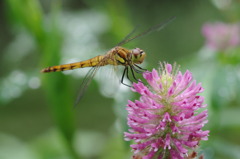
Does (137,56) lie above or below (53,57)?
below

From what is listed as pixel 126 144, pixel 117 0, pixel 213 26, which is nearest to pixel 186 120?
pixel 126 144

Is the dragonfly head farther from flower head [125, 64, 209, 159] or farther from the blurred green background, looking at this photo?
flower head [125, 64, 209, 159]

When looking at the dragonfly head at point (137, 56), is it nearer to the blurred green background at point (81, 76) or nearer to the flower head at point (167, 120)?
the blurred green background at point (81, 76)

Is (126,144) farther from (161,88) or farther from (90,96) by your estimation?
(90,96)

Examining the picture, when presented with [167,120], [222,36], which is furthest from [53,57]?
[167,120]

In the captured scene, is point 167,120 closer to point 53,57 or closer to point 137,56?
point 137,56

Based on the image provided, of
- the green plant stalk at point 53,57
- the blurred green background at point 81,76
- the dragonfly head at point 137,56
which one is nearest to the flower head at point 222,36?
the blurred green background at point 81,76

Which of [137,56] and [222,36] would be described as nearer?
[137,56]

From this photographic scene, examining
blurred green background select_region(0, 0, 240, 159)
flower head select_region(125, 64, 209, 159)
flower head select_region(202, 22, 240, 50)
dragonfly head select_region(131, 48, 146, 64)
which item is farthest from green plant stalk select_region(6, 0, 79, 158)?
flower head select_region(125, 64, 209, 159)
